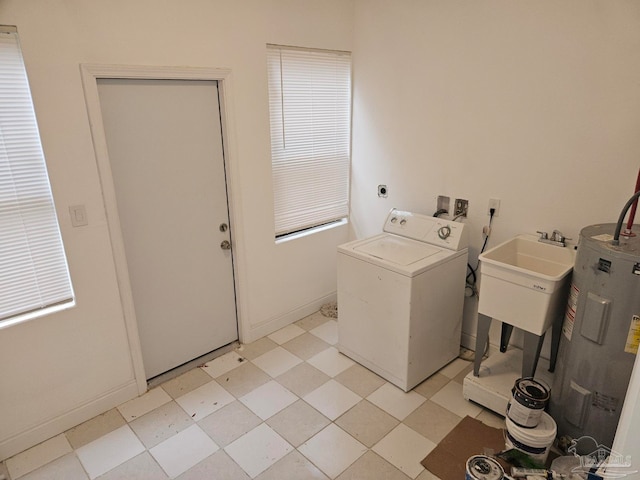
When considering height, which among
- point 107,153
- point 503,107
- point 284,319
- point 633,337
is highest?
point 503,107

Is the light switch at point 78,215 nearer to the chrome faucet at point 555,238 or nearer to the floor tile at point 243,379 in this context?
the floor tile at point 243,379

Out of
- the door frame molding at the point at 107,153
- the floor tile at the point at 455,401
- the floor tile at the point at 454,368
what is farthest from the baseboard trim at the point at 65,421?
the floor tile at the point at 454,368

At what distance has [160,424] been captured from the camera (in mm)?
2488

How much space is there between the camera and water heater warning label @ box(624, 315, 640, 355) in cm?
179

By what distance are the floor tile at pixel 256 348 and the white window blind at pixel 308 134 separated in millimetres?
932

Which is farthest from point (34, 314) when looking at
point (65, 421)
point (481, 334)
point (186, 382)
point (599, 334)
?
point (599, 334)

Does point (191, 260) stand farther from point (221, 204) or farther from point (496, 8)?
point (496, 8)

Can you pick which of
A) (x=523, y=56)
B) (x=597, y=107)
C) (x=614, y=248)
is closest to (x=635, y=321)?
(x=614, y=248)

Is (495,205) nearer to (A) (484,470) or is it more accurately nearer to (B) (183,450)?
(A) (484,470)

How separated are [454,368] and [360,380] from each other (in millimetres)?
721

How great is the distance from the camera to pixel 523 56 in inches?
98.3

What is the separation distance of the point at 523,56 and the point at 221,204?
223cm

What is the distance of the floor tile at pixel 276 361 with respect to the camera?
2.97 m

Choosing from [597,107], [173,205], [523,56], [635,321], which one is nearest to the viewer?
[635,321]
